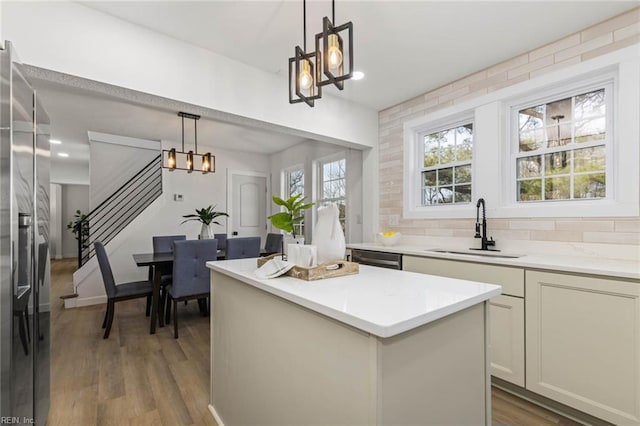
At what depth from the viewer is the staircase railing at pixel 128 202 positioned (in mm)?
5102

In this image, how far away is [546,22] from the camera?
215 cm

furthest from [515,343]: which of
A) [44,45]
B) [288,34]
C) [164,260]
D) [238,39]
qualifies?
[44,45]

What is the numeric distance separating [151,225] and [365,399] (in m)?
4.91

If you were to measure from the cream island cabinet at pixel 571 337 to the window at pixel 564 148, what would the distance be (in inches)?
35.4

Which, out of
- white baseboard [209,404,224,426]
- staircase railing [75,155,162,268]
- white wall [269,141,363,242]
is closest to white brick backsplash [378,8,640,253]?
white wall [269,141,363,242]

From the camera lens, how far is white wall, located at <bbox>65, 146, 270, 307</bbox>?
4262mm

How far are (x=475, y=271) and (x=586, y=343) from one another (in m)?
0.69

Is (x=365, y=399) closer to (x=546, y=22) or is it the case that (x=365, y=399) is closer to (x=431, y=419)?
(x=431, y=419)

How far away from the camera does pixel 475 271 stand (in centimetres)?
220

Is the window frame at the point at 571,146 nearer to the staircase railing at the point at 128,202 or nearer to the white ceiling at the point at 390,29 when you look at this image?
the white ceiling at the point at 390,29

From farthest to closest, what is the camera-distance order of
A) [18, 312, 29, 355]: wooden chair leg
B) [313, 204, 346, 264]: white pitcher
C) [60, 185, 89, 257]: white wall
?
[60, 185, 89, 257]: white wall, [313, 204, 346, 264]: white pitcher, [18, 312, 29, 355]: wooden chair leg

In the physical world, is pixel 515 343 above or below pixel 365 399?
below

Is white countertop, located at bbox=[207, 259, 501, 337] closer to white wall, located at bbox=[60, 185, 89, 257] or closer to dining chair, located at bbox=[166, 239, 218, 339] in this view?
dining chair, located at bbox=[166, 239, 218, 339]

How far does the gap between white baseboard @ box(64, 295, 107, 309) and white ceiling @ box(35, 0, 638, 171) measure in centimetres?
263
